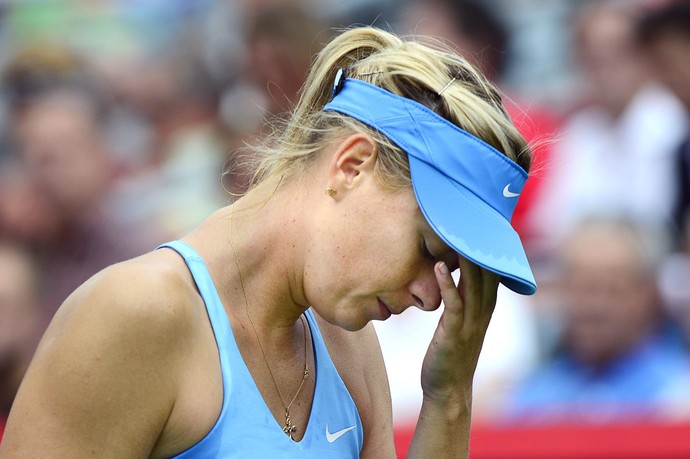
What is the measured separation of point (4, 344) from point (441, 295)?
261 cm

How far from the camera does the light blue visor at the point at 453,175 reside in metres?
1.59

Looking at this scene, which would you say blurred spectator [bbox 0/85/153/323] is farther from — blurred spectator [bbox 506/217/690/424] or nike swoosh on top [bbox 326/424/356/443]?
nike swoosh on top [bbox 326/424/356/443]

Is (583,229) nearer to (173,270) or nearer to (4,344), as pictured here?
(4,344)

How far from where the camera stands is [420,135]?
161 centimetres

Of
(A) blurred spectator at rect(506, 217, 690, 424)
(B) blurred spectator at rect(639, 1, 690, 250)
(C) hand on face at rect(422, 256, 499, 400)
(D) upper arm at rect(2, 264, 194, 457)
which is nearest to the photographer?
(D) upper arm at rect(2, 264, 194, 457)

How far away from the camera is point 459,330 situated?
1786mm

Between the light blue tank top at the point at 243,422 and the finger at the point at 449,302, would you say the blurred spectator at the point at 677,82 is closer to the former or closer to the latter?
the finger at the point at 449,302

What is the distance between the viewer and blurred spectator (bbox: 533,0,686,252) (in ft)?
13.0

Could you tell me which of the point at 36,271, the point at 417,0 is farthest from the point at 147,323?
the point at 417,0

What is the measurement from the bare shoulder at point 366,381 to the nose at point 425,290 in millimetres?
264

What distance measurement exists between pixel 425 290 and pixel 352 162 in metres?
0.24

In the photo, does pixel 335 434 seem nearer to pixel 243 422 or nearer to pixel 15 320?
pixel 243 422

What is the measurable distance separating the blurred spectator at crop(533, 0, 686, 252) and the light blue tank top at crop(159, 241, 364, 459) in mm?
2403

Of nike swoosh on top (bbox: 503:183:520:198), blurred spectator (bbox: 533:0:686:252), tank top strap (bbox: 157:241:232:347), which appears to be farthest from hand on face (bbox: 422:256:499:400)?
blurred spectator (bbox: 533:0:686:252)
